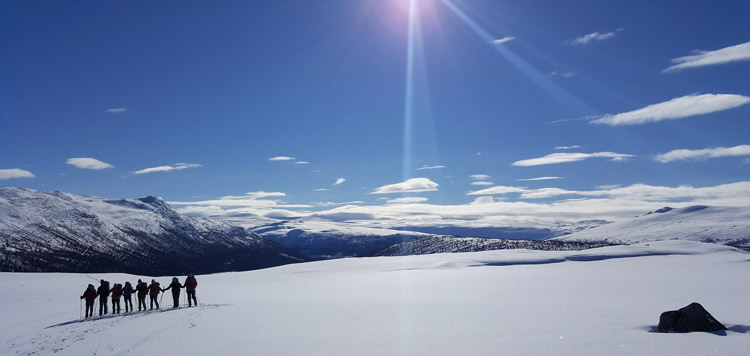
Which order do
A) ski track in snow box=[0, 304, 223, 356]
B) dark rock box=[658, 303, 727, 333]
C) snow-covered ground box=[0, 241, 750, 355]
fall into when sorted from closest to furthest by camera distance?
snow-covered ground box=[0, 241, 750, 355] → dark rock box=[658, 303, 727, 333] → ski track in snow box=[0, 304, 223, 356]

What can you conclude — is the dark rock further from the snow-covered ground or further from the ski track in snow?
the ski track in snow

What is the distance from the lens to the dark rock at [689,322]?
39.1 ft

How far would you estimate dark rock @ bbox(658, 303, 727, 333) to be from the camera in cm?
1191

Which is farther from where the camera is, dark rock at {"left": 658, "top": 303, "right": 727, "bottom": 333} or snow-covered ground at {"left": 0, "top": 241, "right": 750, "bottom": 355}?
dark rock at {"left": 658, "top": 303, "right": 727, "bottom": 333}

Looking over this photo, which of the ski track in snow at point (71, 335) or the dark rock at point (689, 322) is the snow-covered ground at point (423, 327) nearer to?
the ski track in snow at point (71, 335)

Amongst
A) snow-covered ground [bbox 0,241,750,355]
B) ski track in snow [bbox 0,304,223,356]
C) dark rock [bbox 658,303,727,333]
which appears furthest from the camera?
ski track in snow [bbox 0,304,223,356]

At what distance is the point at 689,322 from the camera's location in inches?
471

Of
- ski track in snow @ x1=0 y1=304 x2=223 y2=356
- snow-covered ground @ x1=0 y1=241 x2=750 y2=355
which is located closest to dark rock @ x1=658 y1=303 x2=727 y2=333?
snow-covered ground @ x1=0 y1=241 x2=750 y2=355

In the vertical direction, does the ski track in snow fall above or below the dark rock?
below

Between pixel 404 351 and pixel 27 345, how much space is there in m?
13.2

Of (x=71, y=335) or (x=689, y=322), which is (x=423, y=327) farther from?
(x=71, y=335)

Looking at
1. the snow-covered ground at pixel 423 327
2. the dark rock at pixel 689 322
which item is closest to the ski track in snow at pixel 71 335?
the snow-covered ground at pixel 423 327

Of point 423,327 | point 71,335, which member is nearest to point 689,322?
point 423,327

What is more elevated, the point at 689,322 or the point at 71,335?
the point at 689,322
